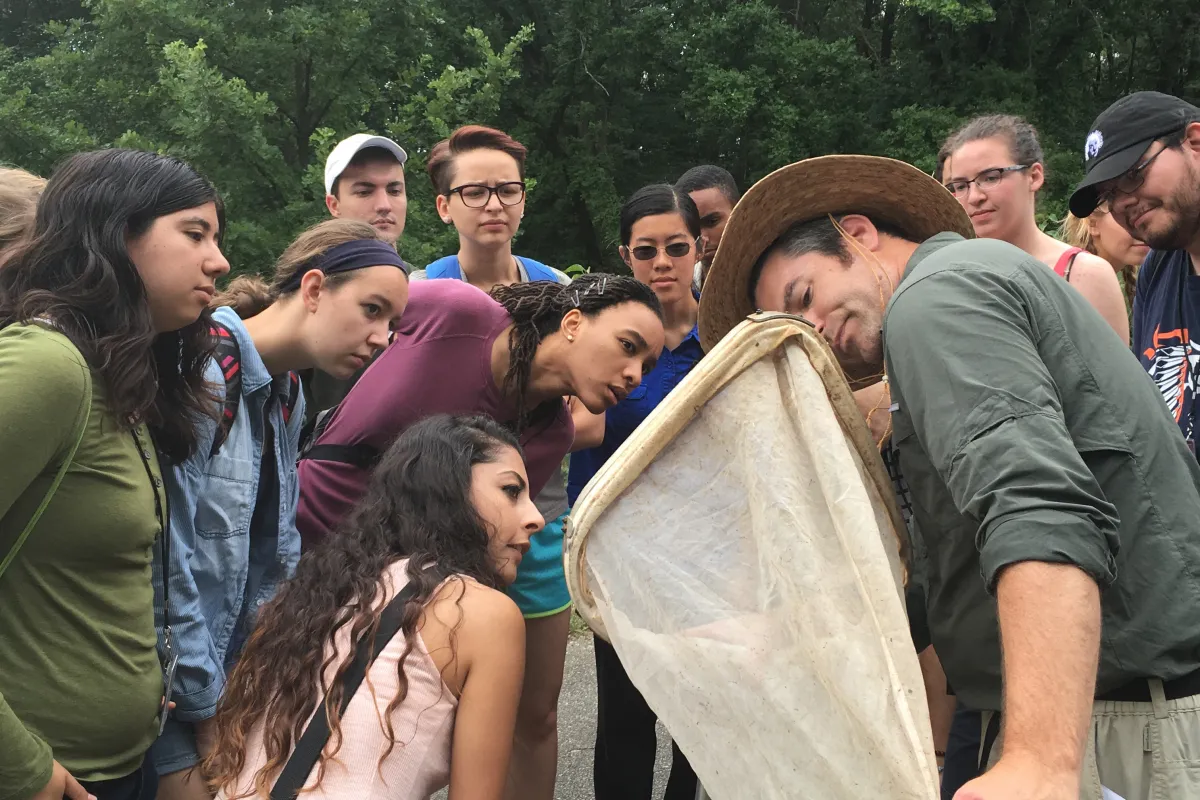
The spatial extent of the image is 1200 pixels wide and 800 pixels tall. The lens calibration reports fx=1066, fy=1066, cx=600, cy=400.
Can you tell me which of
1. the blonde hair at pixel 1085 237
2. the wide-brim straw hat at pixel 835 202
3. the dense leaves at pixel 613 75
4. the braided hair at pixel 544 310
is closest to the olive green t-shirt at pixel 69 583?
the braided hair at pixel 544 310

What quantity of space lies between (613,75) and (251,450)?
1520 cm

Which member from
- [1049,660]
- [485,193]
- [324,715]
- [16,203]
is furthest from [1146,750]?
[485,193]

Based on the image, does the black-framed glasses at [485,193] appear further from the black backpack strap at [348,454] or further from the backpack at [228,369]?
the backpack at [228,369]

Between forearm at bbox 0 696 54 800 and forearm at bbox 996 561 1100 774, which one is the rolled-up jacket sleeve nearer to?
forearm at bbox 996 561 1100 774

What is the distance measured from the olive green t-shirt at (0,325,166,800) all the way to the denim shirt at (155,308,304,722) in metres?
0.17

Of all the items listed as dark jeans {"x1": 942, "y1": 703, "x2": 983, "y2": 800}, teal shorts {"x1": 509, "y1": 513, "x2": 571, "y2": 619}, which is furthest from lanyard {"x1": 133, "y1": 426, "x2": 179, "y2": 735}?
dark jeans {"x1": 942, "y1": 703, "x2": 983, "y2": 800}

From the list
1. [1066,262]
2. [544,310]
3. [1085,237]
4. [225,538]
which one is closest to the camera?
[225,538]

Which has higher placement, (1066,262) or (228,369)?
(1066,262)

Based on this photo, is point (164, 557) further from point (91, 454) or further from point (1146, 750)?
point (1146, 750)

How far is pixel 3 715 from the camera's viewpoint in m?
1.69

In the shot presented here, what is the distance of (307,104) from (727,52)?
7.60m

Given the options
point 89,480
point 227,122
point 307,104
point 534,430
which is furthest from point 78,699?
point 307,104

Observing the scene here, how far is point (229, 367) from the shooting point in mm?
2486

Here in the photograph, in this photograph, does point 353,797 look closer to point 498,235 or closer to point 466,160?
point 498,235
